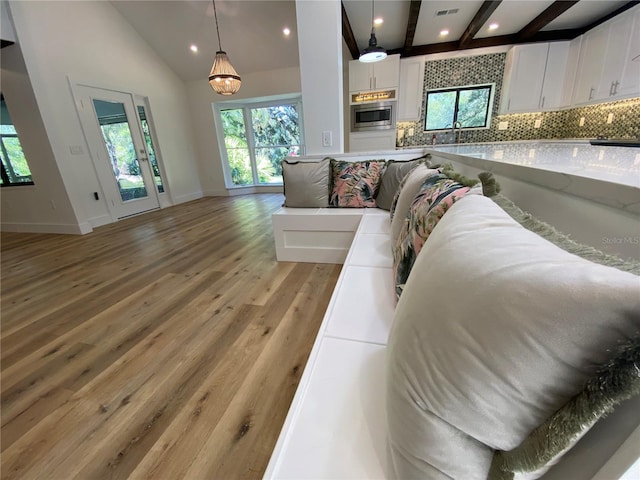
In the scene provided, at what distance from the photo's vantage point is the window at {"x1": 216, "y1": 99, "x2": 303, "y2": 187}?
18.9 ft

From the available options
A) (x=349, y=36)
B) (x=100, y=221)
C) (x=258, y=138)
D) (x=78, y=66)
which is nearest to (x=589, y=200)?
(x=349, y=36)

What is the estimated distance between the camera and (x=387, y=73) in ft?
14.1

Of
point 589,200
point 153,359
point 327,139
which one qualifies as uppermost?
point 327,139

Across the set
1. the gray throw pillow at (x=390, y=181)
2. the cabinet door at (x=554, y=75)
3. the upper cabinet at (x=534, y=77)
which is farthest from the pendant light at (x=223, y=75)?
the cabinet door at (x=554, y=75)

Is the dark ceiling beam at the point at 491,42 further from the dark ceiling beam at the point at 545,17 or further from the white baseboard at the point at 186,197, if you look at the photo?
the white baseboard at the point at 186,197

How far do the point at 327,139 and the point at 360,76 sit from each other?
241 centimetres

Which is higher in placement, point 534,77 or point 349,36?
point 349,36

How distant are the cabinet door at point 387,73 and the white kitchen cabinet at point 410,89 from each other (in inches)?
6.6

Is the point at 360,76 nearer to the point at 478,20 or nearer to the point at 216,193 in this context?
the point at 478,20

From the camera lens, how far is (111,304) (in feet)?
6.24

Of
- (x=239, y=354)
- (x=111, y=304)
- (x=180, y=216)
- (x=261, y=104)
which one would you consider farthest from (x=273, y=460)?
(x=261, y=104)

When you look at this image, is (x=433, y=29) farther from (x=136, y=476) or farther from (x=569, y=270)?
(x=136, y=476)

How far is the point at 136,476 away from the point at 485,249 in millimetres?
1271

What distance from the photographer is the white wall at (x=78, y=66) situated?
3277mm
